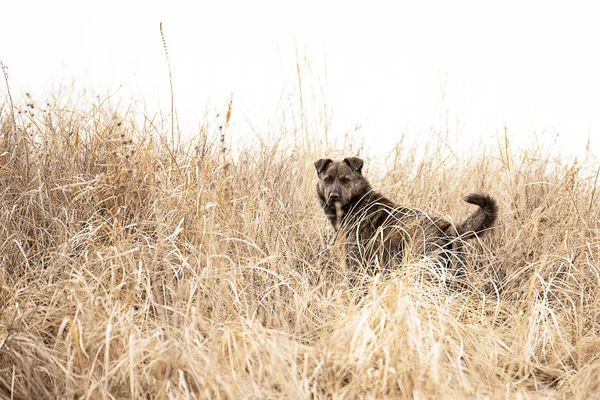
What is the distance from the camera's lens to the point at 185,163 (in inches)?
216

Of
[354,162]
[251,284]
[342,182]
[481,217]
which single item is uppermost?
[354,162]

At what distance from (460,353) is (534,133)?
415 centimetres

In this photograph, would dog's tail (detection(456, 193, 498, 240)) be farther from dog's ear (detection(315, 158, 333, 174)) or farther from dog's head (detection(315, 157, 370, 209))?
dog's ear (detection(315, 158, 333, 174))

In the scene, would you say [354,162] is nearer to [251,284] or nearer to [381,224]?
[381,224]

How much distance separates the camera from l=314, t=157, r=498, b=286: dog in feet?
14.5

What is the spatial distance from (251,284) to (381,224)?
145 centimetres

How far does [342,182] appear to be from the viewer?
214 inches

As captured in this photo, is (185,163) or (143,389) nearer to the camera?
(143,389)

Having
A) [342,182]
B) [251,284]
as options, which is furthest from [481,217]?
[251,284]

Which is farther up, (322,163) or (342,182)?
(322,163)

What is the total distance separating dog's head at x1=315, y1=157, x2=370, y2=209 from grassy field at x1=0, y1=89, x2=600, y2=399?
28 cm

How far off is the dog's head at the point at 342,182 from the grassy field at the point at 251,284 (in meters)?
0.28

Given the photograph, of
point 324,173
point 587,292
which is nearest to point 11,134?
point 324,173

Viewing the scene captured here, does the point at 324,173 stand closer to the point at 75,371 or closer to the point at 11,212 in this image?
the point at 11,212
